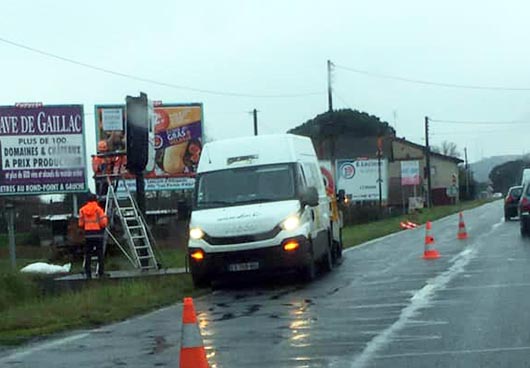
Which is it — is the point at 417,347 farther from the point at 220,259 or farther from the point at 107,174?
the point at 107,174

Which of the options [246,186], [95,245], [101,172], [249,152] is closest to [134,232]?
[95,245]

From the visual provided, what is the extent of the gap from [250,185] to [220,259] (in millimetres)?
1654

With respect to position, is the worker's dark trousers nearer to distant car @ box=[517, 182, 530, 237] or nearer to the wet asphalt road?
the wet asphalt road

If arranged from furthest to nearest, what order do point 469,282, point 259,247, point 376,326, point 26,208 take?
point 26,208
point 259,247
point 469,282
point 376,326

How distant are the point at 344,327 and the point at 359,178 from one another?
169 ft

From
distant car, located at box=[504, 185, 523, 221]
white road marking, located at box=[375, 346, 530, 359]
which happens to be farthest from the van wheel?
distant car, located at box=[504, 185, 523, 221]

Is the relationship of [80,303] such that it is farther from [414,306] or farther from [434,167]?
[434,167]

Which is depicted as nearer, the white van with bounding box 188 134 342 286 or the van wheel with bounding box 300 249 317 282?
the white van with bounding box 188 134 342 286

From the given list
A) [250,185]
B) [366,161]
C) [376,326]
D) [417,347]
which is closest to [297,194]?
[250,185]

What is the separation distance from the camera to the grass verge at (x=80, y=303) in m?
13.0

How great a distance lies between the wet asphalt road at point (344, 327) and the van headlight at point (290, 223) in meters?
1.07

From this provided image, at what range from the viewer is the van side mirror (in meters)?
18.2

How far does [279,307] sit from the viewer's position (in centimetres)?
1443

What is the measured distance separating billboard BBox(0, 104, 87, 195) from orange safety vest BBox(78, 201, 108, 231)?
38.8 feet
